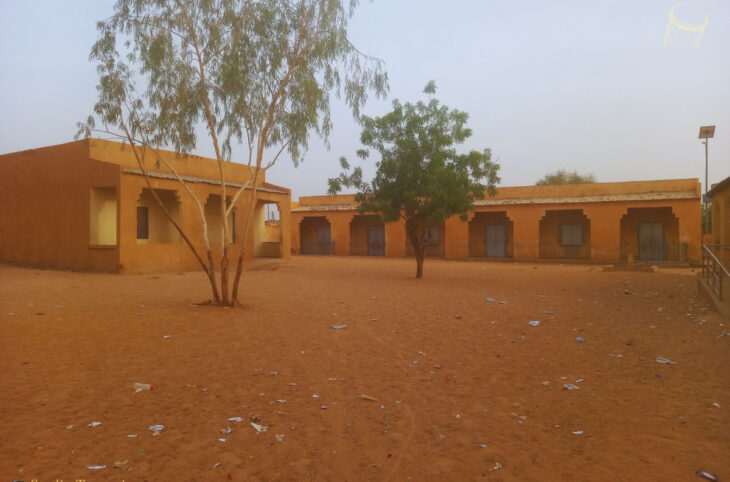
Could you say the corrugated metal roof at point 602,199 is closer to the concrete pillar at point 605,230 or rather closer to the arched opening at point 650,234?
the concrete pillar at point 605,230

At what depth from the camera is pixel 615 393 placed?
4.54 meters

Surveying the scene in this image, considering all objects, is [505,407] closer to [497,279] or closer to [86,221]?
[497,279]

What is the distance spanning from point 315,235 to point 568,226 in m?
16.8

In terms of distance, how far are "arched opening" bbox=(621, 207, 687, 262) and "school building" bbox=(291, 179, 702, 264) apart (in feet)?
0.14

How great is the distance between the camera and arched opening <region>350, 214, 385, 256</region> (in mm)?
31047

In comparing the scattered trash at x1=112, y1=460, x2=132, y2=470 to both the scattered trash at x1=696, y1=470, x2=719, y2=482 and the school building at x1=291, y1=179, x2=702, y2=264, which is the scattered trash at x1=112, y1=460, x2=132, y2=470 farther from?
the school building at x1=291, y1=179, x2=702, y2=264

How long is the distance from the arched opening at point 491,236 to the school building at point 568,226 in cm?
6

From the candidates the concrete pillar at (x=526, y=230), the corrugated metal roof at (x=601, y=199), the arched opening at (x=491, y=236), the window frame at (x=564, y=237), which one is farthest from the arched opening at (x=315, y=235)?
the window frame at (x=564, y=237)

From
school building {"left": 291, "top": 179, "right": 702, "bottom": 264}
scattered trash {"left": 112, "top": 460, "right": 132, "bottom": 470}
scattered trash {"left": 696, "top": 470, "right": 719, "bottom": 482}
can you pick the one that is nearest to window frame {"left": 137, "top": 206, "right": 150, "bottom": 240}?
school building {"left": 291, "top": 179, "right": 702, "bottom": 264}

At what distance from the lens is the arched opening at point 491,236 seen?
89.7ft

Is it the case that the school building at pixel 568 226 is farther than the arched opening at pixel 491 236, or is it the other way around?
the arched opening at pixel 491 236

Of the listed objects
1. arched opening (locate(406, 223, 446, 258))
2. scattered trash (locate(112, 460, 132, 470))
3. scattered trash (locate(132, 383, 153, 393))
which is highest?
arched opening (locate(406, 223, 446, 258))

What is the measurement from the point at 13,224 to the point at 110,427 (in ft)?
64.4

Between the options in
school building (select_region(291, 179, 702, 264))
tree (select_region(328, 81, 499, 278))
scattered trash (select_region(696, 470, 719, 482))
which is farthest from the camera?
school building (select_region(291, 179, 702, 264))
